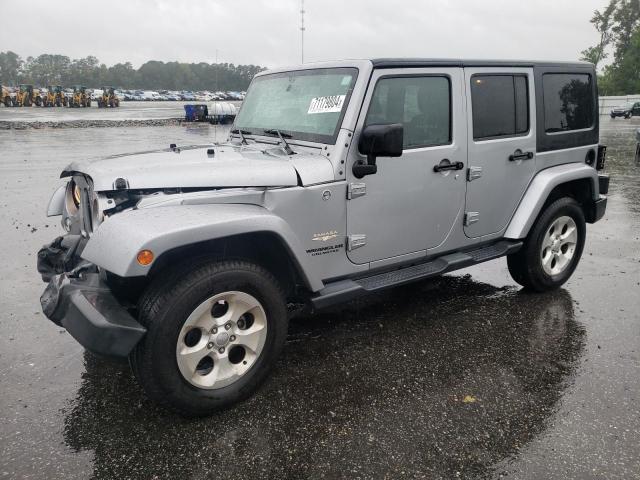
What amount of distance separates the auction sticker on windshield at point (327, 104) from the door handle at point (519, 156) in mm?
1683

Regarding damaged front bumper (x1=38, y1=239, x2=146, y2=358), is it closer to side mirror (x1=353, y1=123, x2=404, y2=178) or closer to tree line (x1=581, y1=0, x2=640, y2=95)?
side mirror (x1=353, y1=123, x2=404, y2=178)

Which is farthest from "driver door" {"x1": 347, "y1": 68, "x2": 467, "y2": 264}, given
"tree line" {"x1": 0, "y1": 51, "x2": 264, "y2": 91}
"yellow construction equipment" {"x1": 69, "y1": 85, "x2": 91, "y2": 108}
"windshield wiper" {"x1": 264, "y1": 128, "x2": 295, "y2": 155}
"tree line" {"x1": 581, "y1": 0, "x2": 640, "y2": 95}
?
"tree line" {"x1": 0, "y1": 51, "x2": 264, "y2": 91}

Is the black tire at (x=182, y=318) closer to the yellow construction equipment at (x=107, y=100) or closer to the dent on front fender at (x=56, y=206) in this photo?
the dent on front fender at (x=56, y=206)

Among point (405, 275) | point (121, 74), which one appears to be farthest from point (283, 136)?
point (121, 74)

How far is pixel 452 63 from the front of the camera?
3.91 m

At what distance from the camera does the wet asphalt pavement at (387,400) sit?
261 centimetres

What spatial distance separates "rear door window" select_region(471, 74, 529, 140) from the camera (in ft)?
13.5

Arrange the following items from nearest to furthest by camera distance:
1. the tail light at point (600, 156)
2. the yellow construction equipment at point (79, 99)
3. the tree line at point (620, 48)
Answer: the tail light at point (600, 156) → the yellow construction equipment at point (79, 99) → the tree line at point (620, 48)

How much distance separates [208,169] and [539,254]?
3130mm

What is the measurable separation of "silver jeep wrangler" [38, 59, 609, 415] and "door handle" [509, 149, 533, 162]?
1 cm

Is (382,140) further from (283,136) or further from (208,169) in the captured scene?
(208,169)

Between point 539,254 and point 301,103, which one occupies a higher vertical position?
point 301,103

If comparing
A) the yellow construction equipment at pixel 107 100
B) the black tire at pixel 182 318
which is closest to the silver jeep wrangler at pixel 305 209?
the black tire at pixel 182 318

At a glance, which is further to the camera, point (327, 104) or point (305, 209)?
point (327, 104)
